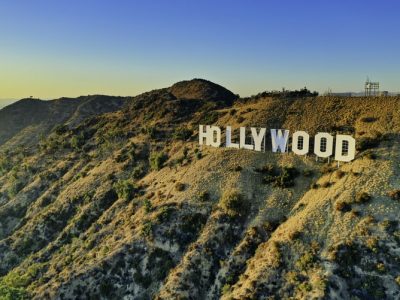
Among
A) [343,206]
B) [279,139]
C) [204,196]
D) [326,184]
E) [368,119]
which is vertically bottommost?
[204,196]

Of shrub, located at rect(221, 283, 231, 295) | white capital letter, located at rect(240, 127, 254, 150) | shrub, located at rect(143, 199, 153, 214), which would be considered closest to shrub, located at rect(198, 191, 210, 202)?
shrub, located at rect(143, 199, 153, 214)

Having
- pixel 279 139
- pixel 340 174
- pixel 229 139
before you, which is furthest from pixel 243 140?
pixel 340 174

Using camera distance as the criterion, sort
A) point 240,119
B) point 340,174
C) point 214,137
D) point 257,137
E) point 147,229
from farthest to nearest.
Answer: point 240,119 < point 214,137 < point 257,137 < point 147,229 < point 340,174

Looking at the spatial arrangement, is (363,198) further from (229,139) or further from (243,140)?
(229,139)

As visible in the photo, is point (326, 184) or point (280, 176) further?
point (280, 176)

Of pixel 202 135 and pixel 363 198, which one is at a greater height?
pixel 202 135

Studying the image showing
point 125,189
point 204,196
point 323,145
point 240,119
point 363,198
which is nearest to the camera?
point 363,198

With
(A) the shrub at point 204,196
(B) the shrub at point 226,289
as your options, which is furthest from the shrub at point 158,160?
(B) the shrub at point 226,289

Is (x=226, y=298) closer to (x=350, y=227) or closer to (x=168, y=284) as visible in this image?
(x=168, y=284)
